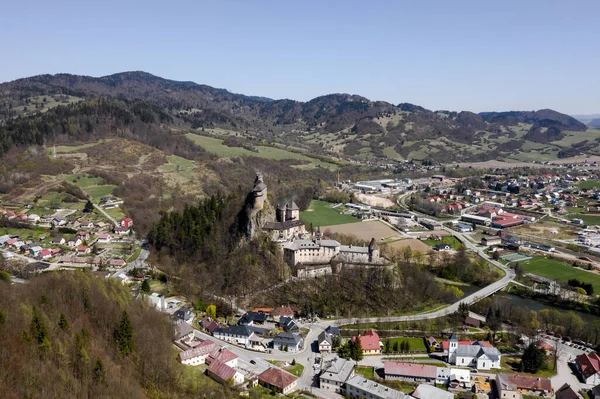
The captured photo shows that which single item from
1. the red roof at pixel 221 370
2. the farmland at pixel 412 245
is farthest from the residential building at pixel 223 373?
the farmland at pixel 412 245

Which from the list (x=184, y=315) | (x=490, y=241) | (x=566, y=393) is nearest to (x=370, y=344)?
(x=566, y=393)

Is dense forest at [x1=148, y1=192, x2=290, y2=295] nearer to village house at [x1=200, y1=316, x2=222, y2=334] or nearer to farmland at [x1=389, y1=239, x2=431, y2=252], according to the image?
village house at [x1=200, y1=316, x2=222, y2=334]

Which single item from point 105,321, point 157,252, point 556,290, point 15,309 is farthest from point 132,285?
point 556,290

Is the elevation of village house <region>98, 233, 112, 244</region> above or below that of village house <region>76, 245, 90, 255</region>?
above

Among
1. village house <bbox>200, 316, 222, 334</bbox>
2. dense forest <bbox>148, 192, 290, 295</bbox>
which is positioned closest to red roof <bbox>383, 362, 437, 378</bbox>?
village house <bbox>200, 316, 222, 334</bbox>

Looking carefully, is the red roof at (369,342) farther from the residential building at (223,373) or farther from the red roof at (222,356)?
the residential building at (223,373)

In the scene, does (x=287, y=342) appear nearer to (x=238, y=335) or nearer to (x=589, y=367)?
(x=238, y=335)

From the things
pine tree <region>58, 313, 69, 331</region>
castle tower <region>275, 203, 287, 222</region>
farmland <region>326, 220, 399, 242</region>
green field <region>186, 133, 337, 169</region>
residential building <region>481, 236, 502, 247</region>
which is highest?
green field <region>186, 133, 337, 169</region>
